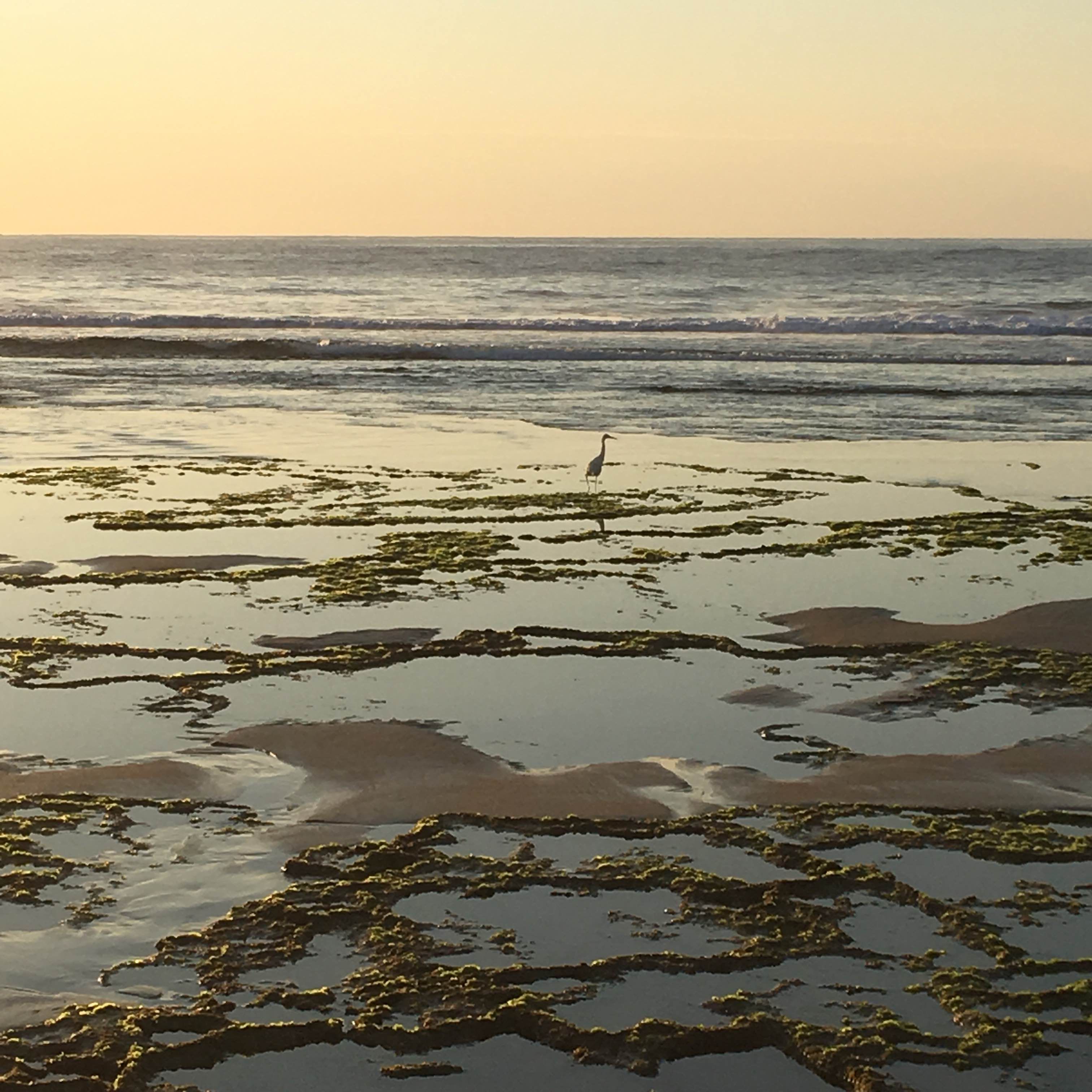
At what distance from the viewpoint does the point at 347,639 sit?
9289 mm

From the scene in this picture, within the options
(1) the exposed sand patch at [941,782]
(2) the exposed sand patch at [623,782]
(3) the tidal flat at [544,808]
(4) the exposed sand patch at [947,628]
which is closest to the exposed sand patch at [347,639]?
(3) the tidal flat at [544,808]

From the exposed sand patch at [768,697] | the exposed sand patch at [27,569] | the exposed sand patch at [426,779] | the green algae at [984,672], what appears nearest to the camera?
the exposed sand patch at [426,779]

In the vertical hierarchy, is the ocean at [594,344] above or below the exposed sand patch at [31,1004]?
above

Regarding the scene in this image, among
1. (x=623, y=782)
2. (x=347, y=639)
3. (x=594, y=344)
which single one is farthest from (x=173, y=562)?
(x=594, y=344)

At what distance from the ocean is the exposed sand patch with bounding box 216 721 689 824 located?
13.4 m

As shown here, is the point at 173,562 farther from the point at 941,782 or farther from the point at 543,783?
the point at 941,782

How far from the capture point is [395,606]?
10.2 metres

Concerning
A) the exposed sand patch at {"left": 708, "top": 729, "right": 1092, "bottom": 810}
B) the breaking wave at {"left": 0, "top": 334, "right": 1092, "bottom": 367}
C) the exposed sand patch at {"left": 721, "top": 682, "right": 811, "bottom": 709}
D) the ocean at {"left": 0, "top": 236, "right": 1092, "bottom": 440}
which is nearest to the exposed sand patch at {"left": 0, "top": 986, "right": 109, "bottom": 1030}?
the exposed sand patch at {"left": 708, "top": 729, "right": 1092, "bottom": 810}

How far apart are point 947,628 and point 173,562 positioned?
6.00 m

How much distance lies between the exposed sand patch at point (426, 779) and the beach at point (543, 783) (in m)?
0.03

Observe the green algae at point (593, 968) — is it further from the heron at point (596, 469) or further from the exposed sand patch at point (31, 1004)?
the heron at point (596, 469)

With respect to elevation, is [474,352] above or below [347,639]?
above

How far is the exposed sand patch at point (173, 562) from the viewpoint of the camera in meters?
11.2

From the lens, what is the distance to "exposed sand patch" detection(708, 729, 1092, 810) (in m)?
6.56
